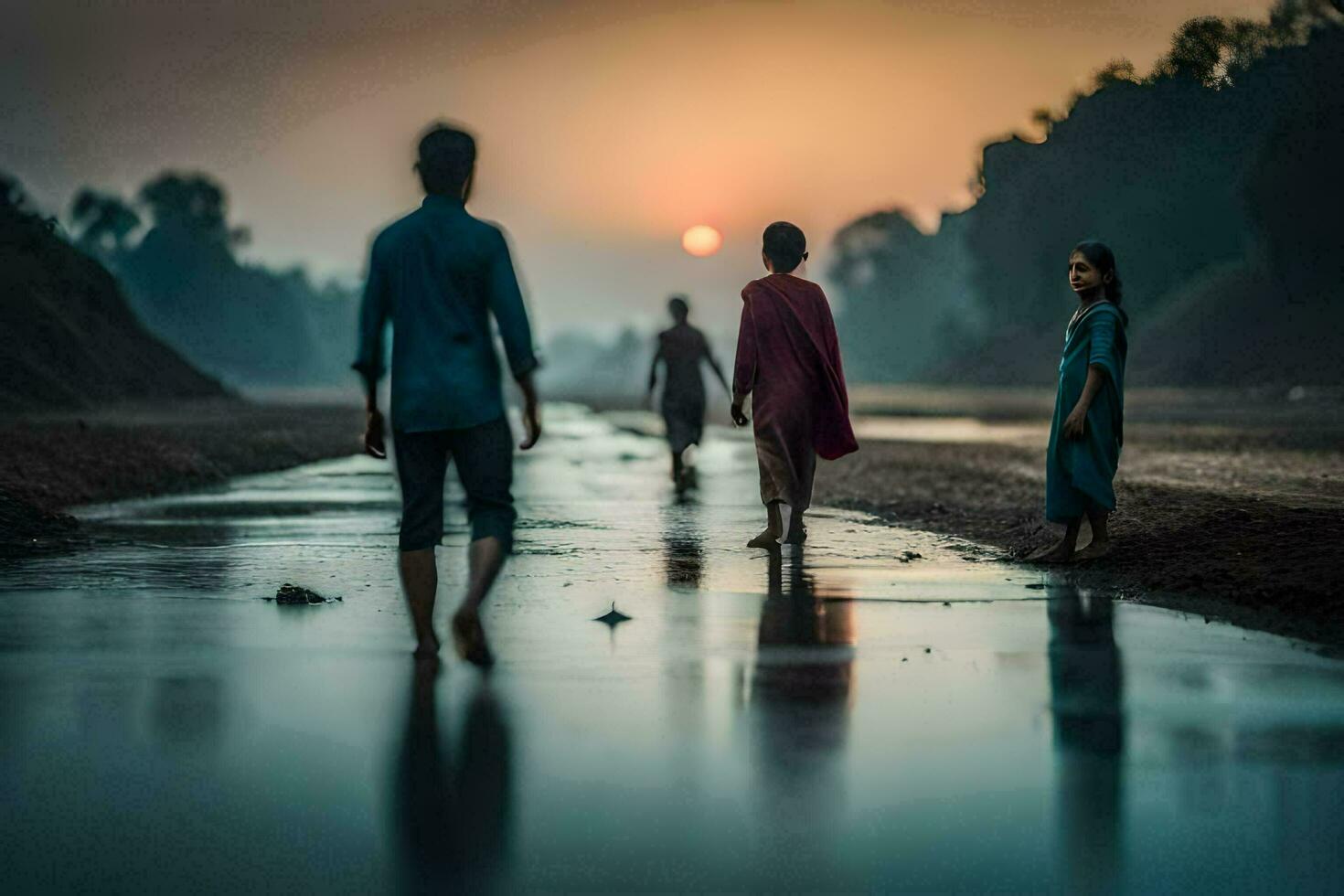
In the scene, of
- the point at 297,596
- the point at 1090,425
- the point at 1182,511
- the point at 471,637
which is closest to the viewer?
the point at 471,637

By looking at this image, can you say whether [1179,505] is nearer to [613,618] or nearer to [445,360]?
[613,618]

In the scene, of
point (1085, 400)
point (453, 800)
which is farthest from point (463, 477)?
point (1085, 400)

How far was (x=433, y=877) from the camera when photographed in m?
3.59

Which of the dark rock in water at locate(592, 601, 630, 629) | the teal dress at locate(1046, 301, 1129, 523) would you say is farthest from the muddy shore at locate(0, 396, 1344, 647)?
the dark rock in water at locate(592, 601, 630, 629)

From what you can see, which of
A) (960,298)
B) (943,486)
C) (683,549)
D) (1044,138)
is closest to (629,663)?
(683,549)

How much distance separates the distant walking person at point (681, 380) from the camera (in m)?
16.7

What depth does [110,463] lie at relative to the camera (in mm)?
15805

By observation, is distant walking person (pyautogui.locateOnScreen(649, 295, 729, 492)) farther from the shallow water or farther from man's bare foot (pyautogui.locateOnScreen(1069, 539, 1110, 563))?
the shallow water

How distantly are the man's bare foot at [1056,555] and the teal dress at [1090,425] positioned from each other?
0.19 meters

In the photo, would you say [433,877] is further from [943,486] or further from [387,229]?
[943,486]

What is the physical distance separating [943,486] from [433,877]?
40.2 feet

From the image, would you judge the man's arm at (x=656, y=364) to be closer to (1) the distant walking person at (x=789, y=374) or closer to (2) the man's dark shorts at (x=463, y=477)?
(1) the distant walking person at (x=789, y=374)

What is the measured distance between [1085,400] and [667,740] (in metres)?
4.55

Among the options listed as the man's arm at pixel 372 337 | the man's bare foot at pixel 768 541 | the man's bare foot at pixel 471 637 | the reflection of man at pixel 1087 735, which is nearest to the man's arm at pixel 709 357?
the man's bare foot at pixel 768 541
